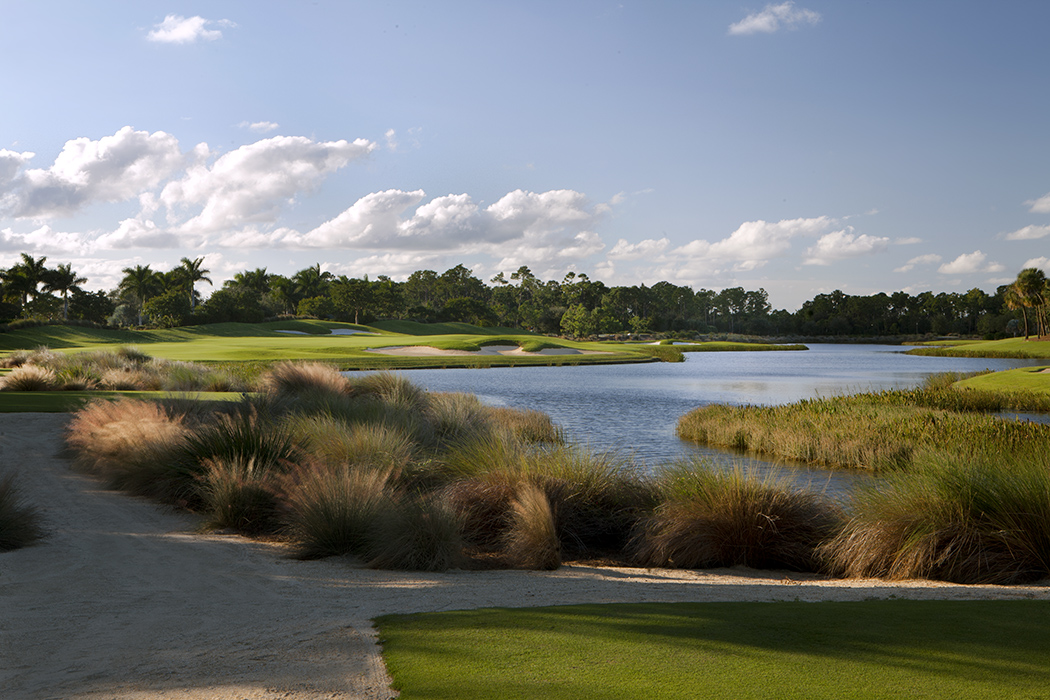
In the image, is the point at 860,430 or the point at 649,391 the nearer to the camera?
the point at 860,430

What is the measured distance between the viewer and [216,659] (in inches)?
158

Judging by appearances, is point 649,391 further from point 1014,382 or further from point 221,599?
point 221,599

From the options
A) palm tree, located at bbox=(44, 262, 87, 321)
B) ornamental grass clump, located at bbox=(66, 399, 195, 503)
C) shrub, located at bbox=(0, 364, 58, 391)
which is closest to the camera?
ornamental grass clump, located at bbox=(66, 399, 195, 503)

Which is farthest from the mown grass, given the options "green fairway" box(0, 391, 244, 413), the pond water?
"green fairway" box(0, 391, 244, 413)

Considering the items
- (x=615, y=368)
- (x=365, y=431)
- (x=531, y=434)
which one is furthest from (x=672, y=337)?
(x=365, y=431)

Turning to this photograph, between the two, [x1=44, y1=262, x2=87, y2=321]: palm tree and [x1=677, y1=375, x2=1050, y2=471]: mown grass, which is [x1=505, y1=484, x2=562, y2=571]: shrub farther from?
[x1=44, y1=262, x2=87, y2=321]: palm tree

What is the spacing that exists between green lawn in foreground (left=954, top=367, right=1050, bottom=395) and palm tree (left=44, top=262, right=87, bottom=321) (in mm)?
77282

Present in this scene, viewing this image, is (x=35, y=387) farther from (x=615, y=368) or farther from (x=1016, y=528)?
(x=615, y=368)

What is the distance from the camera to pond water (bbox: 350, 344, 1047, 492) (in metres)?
17.0

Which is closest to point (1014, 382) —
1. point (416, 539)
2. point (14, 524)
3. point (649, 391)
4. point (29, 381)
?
point (649, 391)

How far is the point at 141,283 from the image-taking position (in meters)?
92.5

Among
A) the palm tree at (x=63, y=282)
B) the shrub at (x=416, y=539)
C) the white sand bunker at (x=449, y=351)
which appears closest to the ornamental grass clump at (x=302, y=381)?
the shrub at (x=416, y=539)

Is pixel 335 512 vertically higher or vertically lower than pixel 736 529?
higher

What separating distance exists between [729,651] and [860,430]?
44.8 feet
